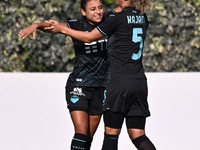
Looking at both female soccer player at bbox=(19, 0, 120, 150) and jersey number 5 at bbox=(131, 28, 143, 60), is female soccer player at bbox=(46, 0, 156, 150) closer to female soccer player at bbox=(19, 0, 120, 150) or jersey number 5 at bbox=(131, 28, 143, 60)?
jersey number 5 at bbox=(131, 28, 143, 60)

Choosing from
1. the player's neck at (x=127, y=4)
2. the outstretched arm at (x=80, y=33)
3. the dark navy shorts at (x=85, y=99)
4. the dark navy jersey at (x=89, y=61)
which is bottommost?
the dark navy shorts at (x=85, y=99)

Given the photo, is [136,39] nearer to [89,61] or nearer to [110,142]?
[89,61]

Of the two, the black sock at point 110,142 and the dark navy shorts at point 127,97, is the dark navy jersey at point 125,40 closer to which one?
the dark navy shorts at point 127,97

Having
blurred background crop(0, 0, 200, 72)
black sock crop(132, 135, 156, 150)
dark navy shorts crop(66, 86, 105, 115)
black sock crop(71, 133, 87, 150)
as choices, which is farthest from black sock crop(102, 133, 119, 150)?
blurred background crop(0, 0, 200, 72)

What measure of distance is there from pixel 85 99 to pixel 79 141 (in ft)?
1.24

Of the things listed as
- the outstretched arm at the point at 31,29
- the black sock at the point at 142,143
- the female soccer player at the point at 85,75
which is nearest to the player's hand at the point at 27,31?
the outstretched arm at the point at 31,29

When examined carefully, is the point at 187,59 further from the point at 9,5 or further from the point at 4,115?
the point at 4,115

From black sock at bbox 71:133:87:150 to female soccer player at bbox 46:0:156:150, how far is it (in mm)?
328

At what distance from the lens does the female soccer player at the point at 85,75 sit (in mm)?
4664

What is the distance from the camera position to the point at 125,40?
425 cm

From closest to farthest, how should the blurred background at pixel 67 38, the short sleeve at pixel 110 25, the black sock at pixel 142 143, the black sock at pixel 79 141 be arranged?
the short sleeve at pixel 110 25 → the black sock at pixel 142 143 → the black sock at pixel 79 141 → the blurred background at pixel 67 38

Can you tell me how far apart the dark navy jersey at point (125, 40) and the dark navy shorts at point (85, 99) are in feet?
1.72

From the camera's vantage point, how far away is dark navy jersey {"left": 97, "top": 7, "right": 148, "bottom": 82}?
4.21 meters

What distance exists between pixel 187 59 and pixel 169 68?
0.31 m
